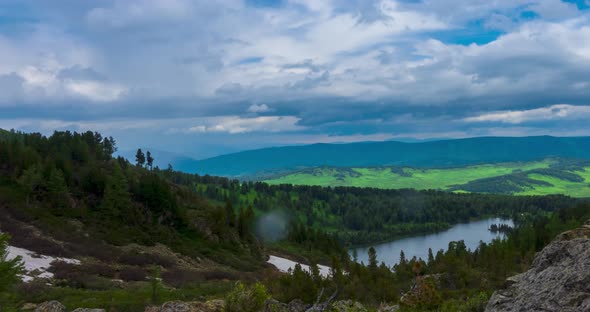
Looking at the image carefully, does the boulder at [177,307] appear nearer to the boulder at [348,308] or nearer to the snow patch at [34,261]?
the boulder at [348,308]

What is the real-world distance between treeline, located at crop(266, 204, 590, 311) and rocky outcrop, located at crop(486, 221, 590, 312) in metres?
4.34

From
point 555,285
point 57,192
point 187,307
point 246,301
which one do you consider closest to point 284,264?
point 57,192

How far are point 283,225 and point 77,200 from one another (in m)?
125

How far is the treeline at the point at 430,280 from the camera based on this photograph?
2895 cm

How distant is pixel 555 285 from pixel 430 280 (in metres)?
16.6

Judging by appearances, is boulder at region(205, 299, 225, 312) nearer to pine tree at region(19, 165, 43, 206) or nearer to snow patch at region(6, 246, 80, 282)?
snow patch at region(6, 246, 80, 282)

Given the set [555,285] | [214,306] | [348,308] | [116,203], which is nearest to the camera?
[555,285]

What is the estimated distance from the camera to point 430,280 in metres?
31.1

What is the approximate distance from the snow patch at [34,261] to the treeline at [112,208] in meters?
12.1

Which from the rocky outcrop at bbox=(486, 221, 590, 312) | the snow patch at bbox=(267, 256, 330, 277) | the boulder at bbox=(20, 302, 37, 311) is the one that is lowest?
the snow patch at bbox=(267, 256, 330, 277)

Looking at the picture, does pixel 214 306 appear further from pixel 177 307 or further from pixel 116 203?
pixel 116 203

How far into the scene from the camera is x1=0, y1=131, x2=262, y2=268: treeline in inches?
2958

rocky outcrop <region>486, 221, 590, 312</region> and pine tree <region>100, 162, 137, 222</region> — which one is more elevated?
rocky outcrop <region>486, 221, 590, 312</region>

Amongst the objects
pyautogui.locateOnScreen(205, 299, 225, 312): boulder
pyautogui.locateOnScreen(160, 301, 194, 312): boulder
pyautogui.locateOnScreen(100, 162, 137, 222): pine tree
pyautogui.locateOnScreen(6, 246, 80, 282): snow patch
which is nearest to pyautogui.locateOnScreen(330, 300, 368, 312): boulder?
pyautogui.locateOnScreen(205, 299, 225, 312): boulder
